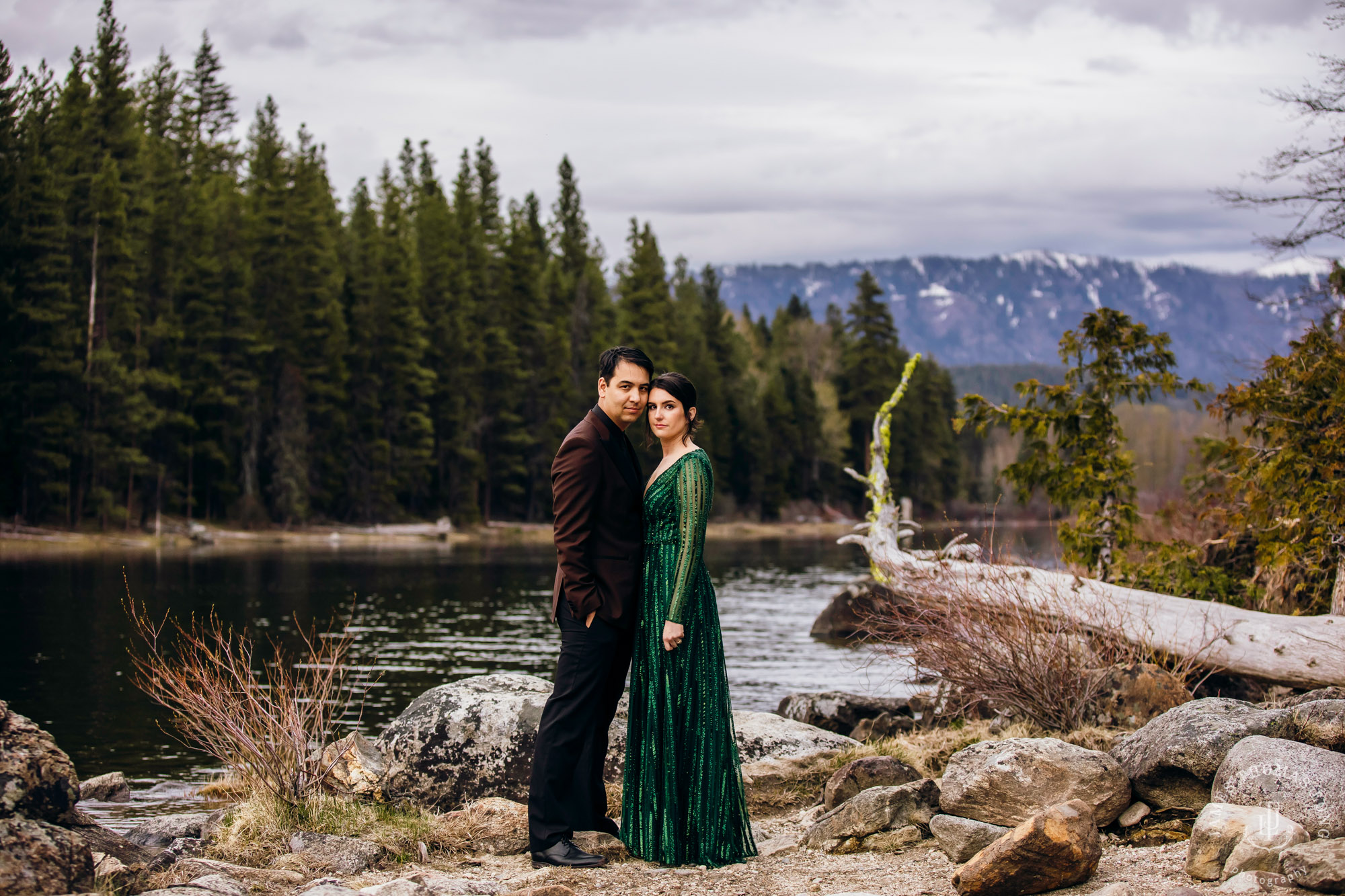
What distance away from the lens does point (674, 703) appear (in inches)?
251

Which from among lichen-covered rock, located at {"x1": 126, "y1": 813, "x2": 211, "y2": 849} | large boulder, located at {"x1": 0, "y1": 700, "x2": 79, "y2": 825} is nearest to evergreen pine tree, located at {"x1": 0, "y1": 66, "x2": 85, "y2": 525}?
lichen-covered rock, located at {"x1": 126, "y1": 813, "x2": 211, "y2": 849}

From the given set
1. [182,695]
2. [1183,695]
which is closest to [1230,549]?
[1183,695]

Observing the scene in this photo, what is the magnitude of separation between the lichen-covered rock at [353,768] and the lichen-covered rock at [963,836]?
3.64 metres

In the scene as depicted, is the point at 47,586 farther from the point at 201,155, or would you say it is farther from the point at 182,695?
the point at 201,155

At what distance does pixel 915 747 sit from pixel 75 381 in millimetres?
46989

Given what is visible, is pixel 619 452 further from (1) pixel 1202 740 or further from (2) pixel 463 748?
(1) pixel 1202 740

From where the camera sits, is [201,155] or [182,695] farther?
[201,155]

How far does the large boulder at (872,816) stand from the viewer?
6793mm

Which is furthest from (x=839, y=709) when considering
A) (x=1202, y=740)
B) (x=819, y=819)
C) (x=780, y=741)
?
(x=1202, y=740)

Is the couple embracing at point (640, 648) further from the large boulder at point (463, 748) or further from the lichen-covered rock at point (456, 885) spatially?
the large boulder at point (463, 748)

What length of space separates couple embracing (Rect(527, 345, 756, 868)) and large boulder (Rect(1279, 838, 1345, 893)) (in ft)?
8.85

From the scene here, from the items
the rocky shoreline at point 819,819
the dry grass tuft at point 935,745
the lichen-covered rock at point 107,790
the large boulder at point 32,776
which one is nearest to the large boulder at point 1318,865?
the rocky shoreline at point 819,819

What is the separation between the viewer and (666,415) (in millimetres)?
6293

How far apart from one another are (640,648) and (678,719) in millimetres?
437
